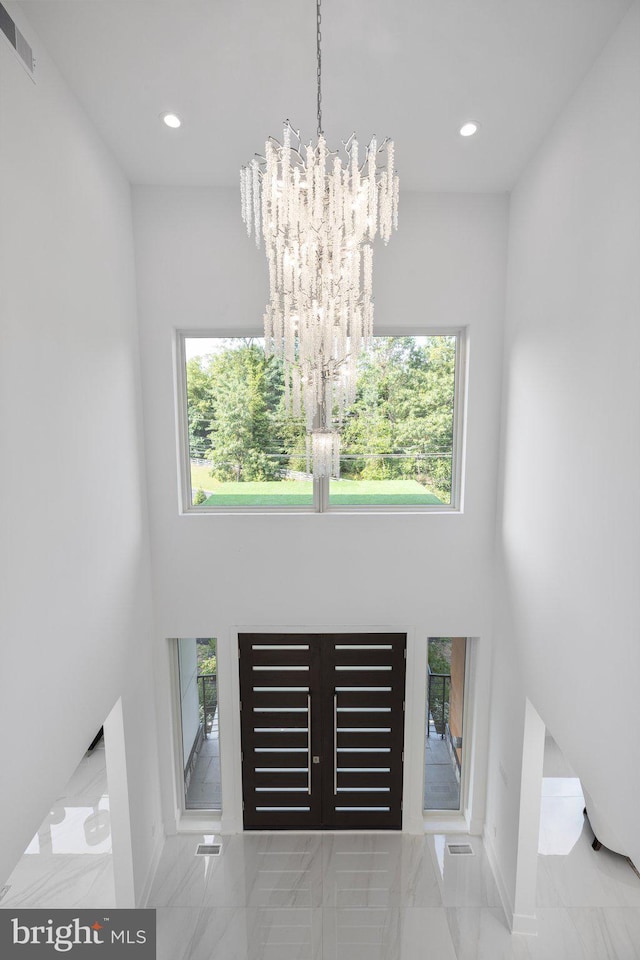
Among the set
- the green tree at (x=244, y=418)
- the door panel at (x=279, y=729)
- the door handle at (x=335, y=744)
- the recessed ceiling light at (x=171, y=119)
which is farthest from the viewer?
the door handle at (x=335, y=744)

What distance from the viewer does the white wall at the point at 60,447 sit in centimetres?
268

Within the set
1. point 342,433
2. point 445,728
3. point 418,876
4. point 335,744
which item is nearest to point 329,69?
point 342,433

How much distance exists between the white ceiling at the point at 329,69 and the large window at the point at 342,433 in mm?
1613

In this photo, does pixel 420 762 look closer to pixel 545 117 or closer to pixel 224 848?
pixel 224 848

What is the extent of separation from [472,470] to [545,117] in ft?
8.84

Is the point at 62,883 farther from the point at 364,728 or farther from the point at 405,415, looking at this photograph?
the point at 405,415

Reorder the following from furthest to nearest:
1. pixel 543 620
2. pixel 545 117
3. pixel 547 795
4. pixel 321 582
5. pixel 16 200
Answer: pixel 547 795
pixel 321 582
pixel 543 620
pixel 545 117
pixel 16 200

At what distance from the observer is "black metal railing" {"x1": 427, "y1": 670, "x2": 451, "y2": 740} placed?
5.64 meters

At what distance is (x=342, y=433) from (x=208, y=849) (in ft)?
13.8

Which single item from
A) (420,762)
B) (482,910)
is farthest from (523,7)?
(482,910)

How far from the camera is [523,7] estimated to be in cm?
276

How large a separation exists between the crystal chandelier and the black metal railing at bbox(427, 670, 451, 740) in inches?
147

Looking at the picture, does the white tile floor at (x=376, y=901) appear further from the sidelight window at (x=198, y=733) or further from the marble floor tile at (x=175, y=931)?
the sidelight window at (x=198, y=733)

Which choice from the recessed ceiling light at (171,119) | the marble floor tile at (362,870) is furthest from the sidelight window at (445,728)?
the recessed ceiling light at (171,119)
